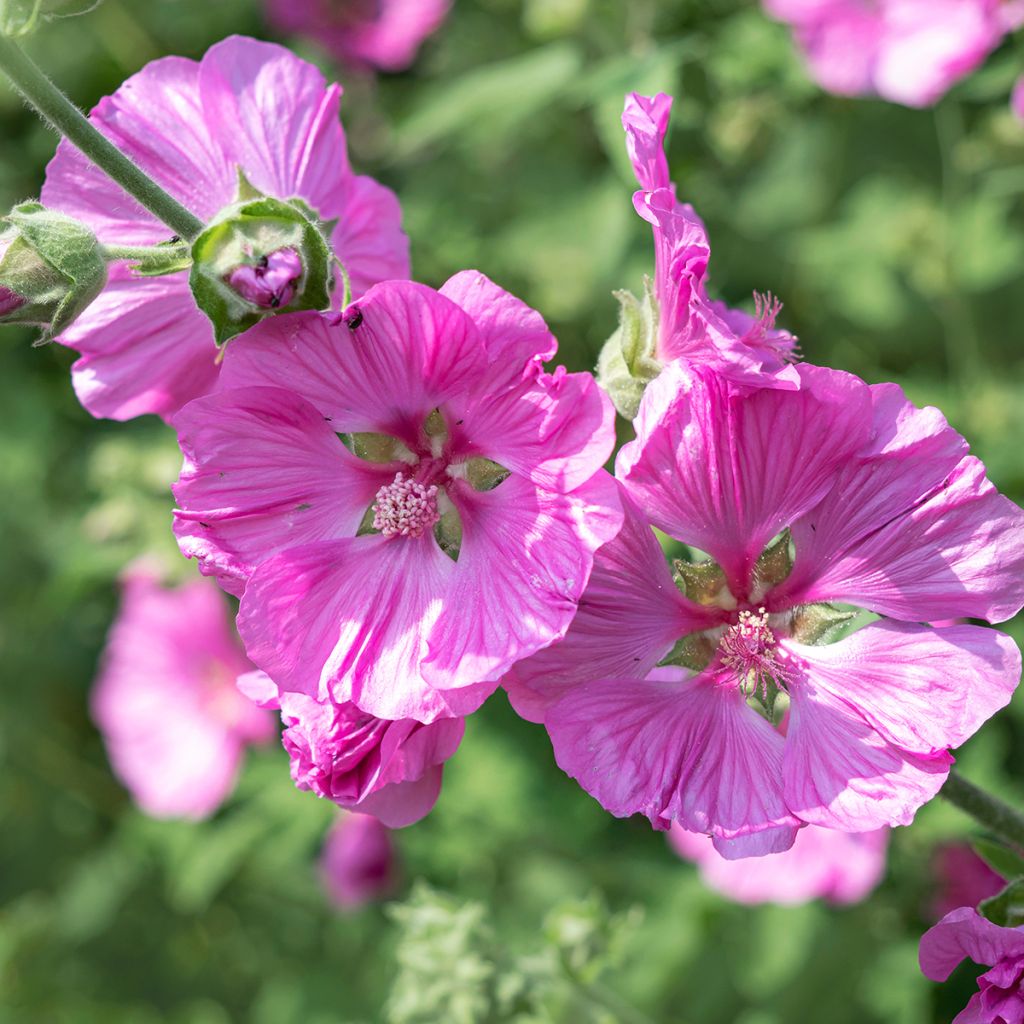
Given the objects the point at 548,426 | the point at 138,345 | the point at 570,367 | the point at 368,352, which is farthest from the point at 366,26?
the point at 548,426

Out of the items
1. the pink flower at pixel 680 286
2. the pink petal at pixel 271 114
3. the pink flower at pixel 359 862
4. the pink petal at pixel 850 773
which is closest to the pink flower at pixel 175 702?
the pink flower at pixel 359 862

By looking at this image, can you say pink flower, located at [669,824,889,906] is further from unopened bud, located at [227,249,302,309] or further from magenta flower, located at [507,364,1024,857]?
unopened bud, located at [227,249,302,309]

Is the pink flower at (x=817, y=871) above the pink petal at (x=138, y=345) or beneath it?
beneath

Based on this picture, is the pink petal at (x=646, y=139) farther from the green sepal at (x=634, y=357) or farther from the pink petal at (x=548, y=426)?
the pink petal at (x=548, y=426)

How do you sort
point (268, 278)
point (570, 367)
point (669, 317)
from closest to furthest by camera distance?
point (268, 278) < point (669, 317) < point (570, 367)

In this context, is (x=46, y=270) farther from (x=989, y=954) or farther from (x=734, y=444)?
(x=989, y=954)

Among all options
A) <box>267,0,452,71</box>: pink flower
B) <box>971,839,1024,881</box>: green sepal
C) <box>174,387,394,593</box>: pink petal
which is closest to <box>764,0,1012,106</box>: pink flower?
<box>267,0,452,71</box>: pink flower
